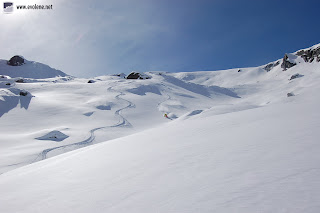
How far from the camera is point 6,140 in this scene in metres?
12.5

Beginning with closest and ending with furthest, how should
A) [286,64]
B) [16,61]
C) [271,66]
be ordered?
[286,64], [271,66], [16,61]

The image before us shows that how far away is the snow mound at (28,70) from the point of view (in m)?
74.1

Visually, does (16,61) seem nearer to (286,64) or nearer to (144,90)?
(144,90)

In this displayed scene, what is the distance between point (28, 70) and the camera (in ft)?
256

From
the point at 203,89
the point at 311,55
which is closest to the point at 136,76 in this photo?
the point at 203,89

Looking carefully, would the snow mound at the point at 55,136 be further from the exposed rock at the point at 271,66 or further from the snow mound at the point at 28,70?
the exposed rock at the point at 271,66

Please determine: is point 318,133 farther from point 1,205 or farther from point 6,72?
point 6,72

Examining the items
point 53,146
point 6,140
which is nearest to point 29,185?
point 53,146

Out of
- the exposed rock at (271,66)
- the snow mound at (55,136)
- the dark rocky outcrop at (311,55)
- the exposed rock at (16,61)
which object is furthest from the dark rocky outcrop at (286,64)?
the exposed rock at (16,61)

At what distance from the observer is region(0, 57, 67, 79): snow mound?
243 ft

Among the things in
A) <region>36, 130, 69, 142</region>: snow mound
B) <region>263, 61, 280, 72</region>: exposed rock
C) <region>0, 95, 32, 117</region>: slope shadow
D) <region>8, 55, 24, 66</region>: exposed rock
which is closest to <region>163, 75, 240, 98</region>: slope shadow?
<region>0, 95, 32, 117</region>: slope shadow

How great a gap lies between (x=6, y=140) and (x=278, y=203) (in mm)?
15694

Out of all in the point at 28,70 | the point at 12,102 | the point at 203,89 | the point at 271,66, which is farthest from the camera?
the point at 28,70

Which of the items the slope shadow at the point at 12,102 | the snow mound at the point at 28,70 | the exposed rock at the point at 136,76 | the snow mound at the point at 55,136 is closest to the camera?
the snow mound at the point at 55,136
